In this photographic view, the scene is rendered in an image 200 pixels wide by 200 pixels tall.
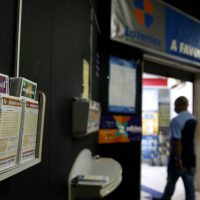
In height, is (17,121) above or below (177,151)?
above

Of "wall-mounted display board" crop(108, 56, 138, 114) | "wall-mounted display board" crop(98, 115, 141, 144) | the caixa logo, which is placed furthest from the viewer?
the caixa logo

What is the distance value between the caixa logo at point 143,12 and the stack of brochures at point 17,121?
2.61 meters

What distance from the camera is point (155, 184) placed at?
5289 millimetres

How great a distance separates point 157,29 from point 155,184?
9.51ft

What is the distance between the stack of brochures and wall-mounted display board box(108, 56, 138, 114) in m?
2.24

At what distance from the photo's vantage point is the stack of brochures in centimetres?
69

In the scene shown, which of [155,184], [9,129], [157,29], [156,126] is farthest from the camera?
[156,126]

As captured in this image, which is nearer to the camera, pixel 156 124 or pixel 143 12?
pixel 143 12

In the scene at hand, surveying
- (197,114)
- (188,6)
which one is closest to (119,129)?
(197,114)

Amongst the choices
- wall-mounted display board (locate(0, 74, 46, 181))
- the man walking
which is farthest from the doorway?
wall-mounted display board (locate(0, 74, 46, 181))

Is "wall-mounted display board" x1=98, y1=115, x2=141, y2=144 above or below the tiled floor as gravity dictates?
above

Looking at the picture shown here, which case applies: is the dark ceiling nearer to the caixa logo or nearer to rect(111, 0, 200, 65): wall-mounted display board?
rect(111, 0, 200, 65): wall-mounted display board

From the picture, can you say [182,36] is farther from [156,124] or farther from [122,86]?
[156,124]

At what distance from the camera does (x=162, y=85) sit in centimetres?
829
